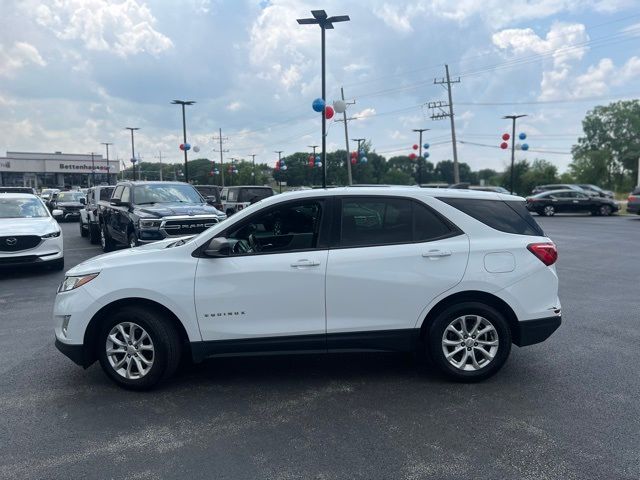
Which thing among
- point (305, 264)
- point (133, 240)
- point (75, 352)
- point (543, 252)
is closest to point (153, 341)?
point (75, 352)

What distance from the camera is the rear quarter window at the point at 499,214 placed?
4715 mm

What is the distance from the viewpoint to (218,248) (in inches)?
171

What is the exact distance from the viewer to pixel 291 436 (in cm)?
370

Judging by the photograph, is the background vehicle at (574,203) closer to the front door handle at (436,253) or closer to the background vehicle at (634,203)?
the background vehicle at (634,203)

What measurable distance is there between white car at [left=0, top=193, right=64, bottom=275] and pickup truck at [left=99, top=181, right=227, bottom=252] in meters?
1.50

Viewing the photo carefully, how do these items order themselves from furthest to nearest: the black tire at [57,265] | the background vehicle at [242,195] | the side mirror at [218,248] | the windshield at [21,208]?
the background vehicle at [242,195] < the windshield at [21,208] < the black tire at [57,265] < the side mirror at [218,248]

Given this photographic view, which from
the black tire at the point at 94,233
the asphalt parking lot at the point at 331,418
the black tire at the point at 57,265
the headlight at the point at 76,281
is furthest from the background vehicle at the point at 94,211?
the headlight at the point at 76,281

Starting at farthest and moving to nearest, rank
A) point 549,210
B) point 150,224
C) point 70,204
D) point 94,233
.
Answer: point 549,210 → point 70,204 → point 94,233 → point 150,224

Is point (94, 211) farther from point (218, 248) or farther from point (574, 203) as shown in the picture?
point (574, 203)

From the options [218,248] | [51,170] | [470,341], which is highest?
[51,170]

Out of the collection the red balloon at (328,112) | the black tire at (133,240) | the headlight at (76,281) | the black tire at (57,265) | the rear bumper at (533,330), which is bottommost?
the black tire at (57,265)

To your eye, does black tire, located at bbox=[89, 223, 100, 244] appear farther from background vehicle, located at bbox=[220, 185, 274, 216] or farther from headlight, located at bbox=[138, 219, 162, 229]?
headlight, located at bbox=[138, 219, 162, 229]

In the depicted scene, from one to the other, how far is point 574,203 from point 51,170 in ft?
281

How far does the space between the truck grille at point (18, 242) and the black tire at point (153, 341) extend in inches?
273
